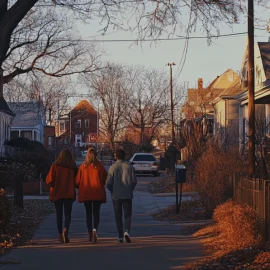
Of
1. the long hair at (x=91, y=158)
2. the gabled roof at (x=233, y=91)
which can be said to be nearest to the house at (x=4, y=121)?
the gabled roof at (x=233, y=91)

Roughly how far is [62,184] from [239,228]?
3312 millimetres

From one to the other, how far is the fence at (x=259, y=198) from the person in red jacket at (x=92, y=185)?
269cm

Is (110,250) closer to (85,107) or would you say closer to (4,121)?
(4,121)

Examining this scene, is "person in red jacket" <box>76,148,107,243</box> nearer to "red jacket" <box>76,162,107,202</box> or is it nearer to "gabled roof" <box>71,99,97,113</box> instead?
"red jacket" <box>76,162,107,202</box>

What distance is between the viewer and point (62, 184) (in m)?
11.2

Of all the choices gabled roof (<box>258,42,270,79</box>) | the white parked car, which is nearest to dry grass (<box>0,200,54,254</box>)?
gabled roof (<box>258,42,270,79</box>)

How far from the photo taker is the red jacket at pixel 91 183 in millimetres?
11039

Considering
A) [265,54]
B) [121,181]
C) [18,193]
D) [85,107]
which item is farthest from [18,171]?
[85,107]

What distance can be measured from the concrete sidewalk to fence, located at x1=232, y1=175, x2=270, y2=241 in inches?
44.5

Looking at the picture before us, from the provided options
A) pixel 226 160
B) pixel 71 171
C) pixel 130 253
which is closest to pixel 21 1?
pixel 71 171

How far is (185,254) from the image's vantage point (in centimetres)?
977

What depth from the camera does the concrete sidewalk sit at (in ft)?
29.3

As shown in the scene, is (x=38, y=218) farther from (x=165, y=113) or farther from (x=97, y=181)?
(x=165, y=113)

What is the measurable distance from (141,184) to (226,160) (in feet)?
52.6
